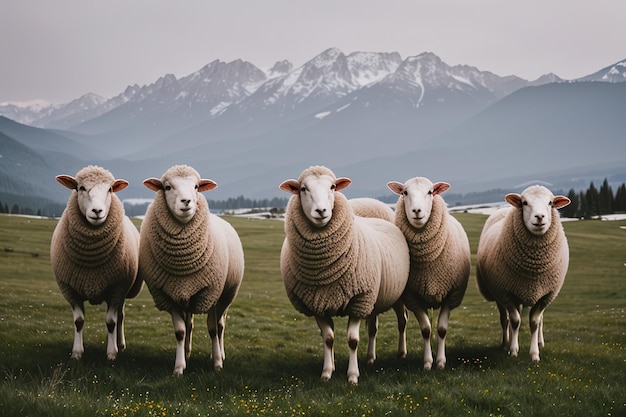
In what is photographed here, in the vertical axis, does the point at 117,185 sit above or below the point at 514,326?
above

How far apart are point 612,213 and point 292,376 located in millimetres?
99315

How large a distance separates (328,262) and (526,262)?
12.1 ft

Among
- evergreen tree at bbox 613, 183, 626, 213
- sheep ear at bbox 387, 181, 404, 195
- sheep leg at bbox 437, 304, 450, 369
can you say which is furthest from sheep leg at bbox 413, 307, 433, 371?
evergreen tree at bbox 613, 183, 626, 213

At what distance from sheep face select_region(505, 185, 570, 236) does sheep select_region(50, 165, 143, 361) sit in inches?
266

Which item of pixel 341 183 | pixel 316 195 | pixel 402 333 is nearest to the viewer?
pixel 316 195

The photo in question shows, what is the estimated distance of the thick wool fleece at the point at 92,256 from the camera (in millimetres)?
9750

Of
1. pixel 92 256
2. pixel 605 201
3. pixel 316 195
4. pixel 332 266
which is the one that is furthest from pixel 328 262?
pixel 605 201

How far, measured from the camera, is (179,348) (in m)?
9.28

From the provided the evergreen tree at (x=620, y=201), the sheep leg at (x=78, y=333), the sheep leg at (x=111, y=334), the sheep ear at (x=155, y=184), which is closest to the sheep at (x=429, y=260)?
the sheep ear at (x=155, y=184)

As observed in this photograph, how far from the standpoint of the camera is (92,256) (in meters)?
9.78

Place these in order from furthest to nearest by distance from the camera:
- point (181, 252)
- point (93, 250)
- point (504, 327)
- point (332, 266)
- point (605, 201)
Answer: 1. point (605, 201)
2. point (504, 327)
3. point (93, 250)
4. point (181, 252)
5. point (332, 266)

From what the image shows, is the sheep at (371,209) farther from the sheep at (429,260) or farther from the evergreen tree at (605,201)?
the evergreen tree at (605,201)

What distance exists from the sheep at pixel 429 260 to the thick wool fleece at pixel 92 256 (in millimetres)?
4904

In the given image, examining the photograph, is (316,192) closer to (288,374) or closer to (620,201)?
A: (288,374)
